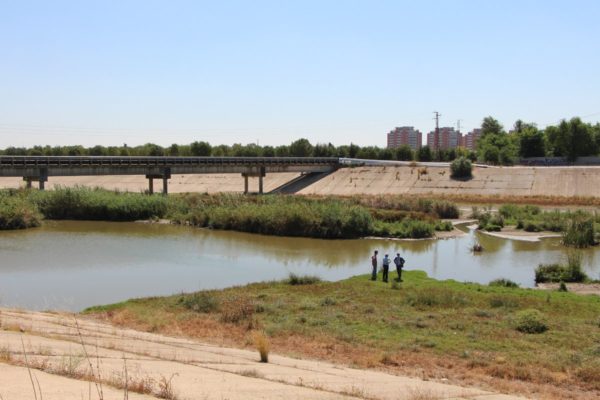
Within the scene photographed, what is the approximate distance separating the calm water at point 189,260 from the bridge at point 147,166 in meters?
16.3

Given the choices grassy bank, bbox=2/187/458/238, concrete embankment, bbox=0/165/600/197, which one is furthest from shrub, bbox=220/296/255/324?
concrete embankment, bbox=0/165/600/197

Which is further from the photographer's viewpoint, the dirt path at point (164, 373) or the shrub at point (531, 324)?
the shrub at point (531, 324)

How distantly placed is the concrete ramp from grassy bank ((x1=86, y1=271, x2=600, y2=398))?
226 ft

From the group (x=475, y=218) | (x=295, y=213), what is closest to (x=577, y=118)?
(x=475, y=218)

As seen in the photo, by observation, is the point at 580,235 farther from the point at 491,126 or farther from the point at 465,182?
the point at 491,126

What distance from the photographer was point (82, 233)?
52.7 m

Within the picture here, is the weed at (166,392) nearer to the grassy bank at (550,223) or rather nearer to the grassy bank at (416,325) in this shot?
the grassy bank at (416,325)

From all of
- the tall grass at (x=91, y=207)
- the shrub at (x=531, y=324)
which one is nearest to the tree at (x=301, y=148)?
the tall grass at (x=91, y=207)

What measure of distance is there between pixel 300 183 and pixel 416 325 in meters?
81.1

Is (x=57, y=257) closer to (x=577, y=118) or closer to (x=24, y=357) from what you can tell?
(x=24, y=357)

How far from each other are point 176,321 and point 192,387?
483 inches

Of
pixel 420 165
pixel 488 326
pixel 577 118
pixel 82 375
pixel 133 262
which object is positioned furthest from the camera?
pixel 577 118

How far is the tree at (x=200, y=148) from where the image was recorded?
153 metres

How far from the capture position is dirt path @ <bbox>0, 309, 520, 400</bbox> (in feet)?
30.9
